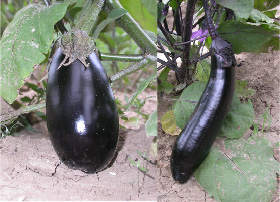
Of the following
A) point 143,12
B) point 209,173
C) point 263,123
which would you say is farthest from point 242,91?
point 143,12

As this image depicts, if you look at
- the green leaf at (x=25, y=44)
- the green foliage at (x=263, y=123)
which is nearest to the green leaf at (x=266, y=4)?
the green foliage at (x=263, y=123)

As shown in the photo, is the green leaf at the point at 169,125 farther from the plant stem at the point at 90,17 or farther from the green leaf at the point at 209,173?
the plant stem at the point at 90,17

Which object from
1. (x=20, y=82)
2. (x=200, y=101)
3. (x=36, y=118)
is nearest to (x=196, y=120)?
(x=200, y=101)

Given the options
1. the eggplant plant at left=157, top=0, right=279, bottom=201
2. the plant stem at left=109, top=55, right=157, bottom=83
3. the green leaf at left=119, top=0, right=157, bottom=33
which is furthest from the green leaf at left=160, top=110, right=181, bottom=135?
the green leaf at left=119, top=0, right=157, bottom=33

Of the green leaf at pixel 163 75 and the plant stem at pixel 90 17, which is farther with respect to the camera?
the green leaf at pixel 163 75

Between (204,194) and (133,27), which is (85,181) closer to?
(204,194)

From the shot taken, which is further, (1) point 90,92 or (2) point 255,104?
(2) point 255,104

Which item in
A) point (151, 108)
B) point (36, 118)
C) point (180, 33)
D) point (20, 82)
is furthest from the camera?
point (151, 108)
